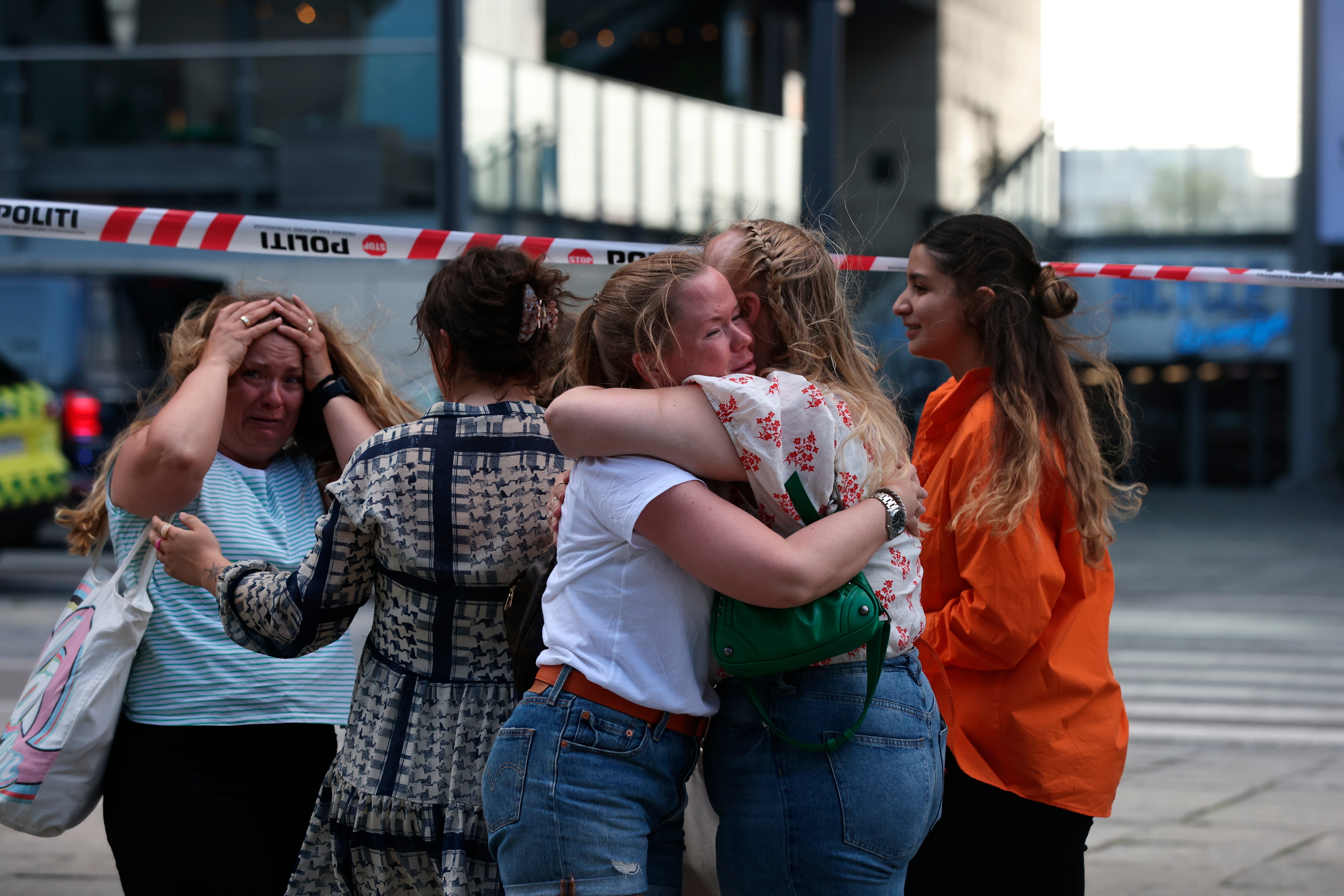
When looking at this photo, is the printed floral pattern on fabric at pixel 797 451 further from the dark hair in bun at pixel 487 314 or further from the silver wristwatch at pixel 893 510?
the dark hair in bun at pixel 487 314

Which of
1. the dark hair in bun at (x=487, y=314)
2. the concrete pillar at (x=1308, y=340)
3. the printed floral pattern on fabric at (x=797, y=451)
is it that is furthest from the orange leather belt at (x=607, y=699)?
the concrete pillar at (x=1308, y=340)

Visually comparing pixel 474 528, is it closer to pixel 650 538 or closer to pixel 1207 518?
pixel 650 538

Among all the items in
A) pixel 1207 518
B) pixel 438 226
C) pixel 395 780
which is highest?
pixel 438 226

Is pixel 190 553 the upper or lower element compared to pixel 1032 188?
lower

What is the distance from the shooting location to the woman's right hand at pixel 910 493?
2.02m

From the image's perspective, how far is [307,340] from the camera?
285 cm

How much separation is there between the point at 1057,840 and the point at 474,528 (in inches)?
52.1

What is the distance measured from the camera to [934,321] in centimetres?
282

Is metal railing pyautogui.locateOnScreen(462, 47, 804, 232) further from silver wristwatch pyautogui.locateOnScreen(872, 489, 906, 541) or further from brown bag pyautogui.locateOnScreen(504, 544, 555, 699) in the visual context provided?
silver wristwatch pyautogui.locateOnScreen(872, 489, 906, 541)

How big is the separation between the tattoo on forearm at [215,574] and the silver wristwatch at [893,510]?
3.90ft

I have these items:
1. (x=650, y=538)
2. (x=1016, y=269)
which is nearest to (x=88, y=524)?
(x=650, y=538)

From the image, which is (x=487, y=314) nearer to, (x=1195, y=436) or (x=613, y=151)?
(x=613, y=151)

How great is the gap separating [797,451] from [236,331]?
4.61 feet

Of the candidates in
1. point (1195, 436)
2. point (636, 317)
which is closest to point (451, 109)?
point (636, 317)
